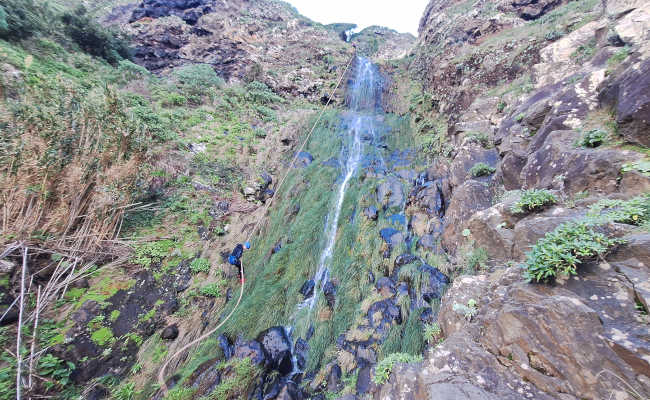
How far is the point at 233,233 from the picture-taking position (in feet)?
22.3

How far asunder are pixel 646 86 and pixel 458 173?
3.44 meters

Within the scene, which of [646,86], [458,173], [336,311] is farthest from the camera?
[458,173]

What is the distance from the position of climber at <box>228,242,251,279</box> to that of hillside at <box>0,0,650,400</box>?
10 cm

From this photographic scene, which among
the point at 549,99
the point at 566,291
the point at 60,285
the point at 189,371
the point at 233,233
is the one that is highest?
the point at 549,99

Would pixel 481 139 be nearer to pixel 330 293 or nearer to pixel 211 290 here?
pixel 330 293

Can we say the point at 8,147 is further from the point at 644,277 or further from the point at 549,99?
the point at 549,99

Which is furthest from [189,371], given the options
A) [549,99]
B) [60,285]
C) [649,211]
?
[549,99]

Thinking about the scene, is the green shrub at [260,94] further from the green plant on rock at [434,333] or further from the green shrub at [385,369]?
the green shrub at [385,369]

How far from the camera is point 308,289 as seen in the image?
5688 millimetres

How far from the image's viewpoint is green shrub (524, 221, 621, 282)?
2240mm

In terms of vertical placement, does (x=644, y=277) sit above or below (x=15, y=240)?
above

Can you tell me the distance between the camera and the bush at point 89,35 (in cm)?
1148

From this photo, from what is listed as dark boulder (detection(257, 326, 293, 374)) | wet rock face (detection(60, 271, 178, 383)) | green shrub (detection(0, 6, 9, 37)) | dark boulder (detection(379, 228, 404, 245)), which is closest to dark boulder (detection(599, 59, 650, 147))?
dark boulder (detection(379, 228, 404, 245))

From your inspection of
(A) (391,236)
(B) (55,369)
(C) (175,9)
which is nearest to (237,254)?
(B) (55,369)
